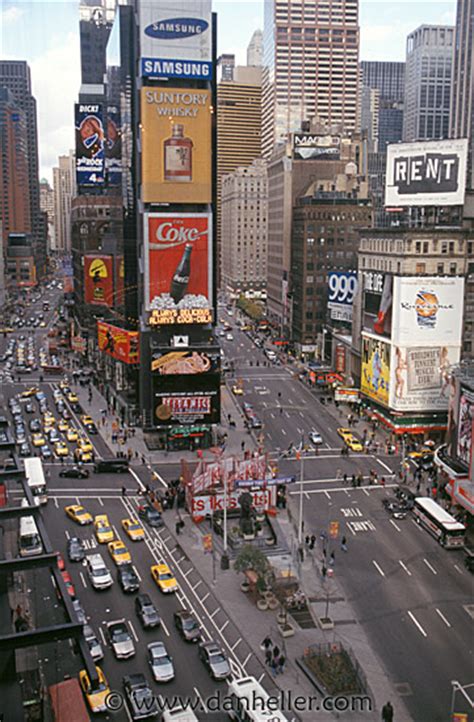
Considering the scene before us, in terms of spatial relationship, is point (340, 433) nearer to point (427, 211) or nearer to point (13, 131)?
point (427, 211)

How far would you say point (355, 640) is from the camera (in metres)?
44.5

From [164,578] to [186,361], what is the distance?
123 feet

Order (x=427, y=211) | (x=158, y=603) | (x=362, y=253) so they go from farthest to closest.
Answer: (x=362, y=253)
(x=427, y=211)
(x=158, y=603)

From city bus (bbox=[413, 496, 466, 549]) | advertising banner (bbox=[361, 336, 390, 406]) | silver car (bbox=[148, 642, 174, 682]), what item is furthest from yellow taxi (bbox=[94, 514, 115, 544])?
advertising banner (bbox=[361, 336, 390, 406])

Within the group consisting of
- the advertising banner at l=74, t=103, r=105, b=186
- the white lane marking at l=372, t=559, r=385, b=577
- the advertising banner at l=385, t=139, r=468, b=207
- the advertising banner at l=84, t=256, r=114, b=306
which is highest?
the advertising banner at l=74, t=103, r=105, b=186

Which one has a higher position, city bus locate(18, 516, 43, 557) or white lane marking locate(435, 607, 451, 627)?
city bus locate(18, 516, 43, 557)

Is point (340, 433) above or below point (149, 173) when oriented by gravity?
below

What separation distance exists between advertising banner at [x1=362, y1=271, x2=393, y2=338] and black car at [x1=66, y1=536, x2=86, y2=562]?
46.0 meters

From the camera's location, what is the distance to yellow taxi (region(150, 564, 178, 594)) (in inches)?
1965

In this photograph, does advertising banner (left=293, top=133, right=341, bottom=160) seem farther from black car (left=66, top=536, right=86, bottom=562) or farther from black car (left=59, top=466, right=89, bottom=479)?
black car (left=66, top=536, right=86, bottom=562)

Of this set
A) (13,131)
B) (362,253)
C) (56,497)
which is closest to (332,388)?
(362,253)

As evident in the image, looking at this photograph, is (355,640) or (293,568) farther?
(293,568)

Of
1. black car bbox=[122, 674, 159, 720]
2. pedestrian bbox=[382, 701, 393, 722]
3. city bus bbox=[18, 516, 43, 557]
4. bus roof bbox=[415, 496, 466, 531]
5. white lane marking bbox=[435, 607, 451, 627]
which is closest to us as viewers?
city bus bbox=[18, 516, 43, 557]

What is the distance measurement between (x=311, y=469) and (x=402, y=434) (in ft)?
50.6
